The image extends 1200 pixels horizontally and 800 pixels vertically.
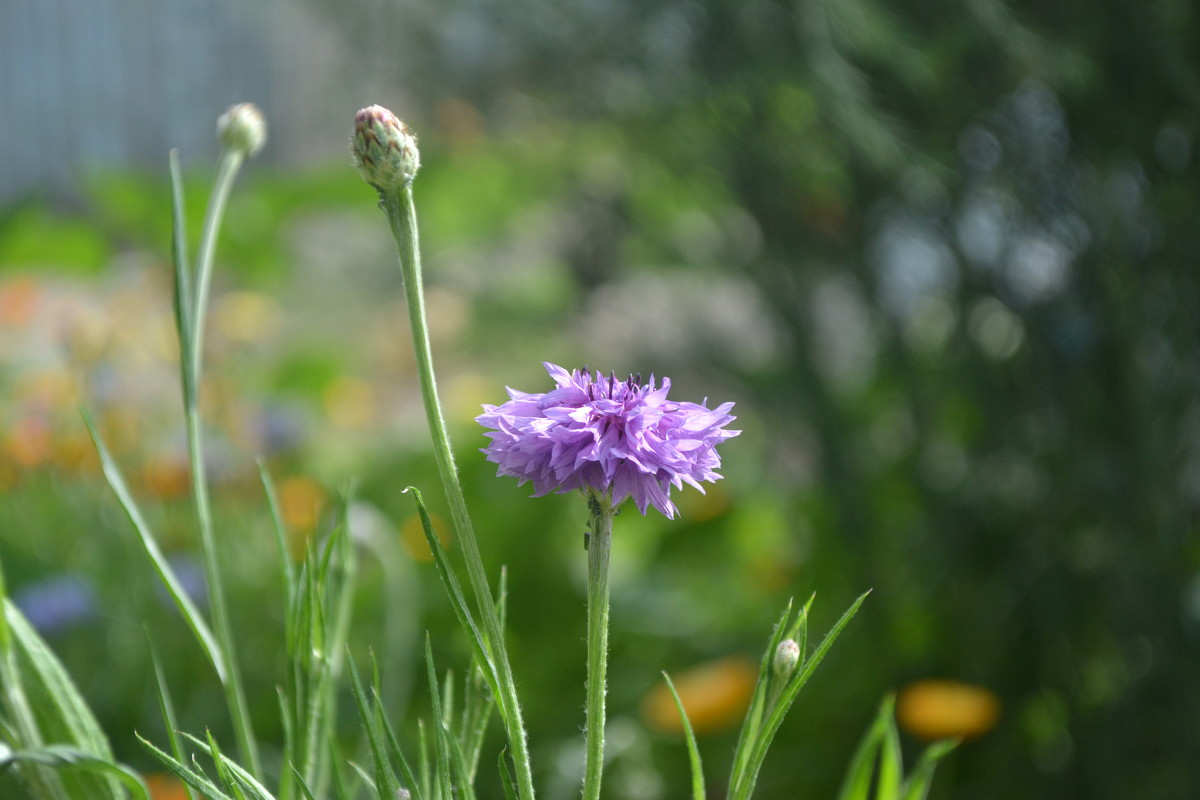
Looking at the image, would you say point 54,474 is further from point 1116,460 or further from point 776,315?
point 1116,460

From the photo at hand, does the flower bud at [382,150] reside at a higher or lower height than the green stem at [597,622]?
higher

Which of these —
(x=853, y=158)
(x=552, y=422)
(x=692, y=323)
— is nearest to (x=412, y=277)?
(x=552, y=422)

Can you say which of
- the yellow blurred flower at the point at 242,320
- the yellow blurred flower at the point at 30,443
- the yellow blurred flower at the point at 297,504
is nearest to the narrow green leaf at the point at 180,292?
the yellow blurred flower at the point at 297,504

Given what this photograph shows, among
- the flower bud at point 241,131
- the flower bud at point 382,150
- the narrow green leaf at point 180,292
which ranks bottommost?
the narrow green leaf at point 180,292

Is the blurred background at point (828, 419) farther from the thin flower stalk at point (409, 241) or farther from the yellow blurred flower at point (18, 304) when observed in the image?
the thin flower stalk at point (409, 241)

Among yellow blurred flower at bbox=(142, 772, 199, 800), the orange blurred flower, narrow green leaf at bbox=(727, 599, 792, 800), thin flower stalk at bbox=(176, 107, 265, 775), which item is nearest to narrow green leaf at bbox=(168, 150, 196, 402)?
thin flower stalk at bbox=(176, 107, 265, 775)

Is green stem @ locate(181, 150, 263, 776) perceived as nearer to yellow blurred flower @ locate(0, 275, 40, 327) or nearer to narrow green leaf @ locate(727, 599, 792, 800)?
narrow green leaf @ locate(727, 599, 792, 800)
